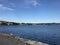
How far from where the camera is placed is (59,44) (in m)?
31.1
